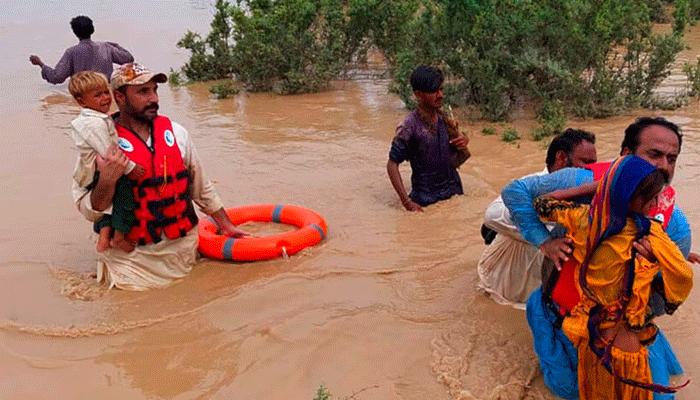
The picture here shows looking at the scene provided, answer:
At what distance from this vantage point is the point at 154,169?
448 centimetres

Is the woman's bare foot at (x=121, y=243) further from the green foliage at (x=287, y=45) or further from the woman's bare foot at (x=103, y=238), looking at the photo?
the green foliage at (x=287, y=45)

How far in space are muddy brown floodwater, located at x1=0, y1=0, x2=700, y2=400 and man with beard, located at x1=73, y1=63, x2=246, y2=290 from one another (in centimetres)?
16

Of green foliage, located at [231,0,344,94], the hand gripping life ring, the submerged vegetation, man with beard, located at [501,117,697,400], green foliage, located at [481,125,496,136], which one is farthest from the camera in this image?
green foliage, located at [231,0,344,94]

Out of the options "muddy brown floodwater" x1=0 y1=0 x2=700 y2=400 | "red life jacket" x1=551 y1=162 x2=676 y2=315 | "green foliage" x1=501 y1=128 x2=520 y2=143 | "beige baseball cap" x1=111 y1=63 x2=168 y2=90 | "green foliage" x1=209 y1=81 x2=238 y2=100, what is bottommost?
"muddy brown floodwater" x1=0 y1=0 x2=700 y2=400

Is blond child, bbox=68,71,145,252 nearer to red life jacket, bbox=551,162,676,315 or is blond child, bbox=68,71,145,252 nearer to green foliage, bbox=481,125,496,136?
red life jacket, bbox=551,162,676,315

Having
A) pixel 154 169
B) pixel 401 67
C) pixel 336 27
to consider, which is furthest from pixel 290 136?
pixel 154 169

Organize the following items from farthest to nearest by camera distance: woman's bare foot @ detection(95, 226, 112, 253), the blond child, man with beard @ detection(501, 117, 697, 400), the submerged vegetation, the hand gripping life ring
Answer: the submerged vegetation, the hand gripping life ring, woman's bare foot @ detection(95, 226, 112, 253), the blond child, man with beard @ detection(501, 117, 697, 400)

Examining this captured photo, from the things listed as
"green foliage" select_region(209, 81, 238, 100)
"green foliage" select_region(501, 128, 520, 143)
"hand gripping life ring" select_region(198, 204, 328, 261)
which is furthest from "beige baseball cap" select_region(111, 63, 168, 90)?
"green foliage" select_region(209, 81, 238, 100)

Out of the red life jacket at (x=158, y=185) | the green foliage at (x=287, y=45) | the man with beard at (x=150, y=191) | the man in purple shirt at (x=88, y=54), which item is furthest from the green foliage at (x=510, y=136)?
the man in purple shirt at (x=88, y=54)

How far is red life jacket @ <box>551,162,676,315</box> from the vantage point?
10.0ft

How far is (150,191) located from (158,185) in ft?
→ 0.20

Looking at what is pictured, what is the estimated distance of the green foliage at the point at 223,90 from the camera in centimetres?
1041

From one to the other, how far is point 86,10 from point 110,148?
64.4 ft

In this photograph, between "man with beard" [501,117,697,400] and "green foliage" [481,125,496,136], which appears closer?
"man with beard" [501,117,697,400]
